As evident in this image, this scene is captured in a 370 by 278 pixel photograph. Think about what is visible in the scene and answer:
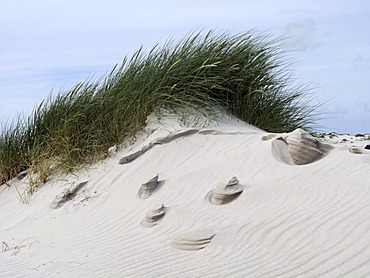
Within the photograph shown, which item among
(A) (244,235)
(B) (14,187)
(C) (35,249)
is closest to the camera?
(A) (244,235)

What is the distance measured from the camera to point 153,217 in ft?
18.5

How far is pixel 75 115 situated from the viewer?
880 centimetres

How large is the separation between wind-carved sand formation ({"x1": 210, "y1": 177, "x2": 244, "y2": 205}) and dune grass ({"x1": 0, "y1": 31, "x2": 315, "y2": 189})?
2.85 m

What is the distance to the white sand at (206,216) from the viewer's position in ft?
14.1

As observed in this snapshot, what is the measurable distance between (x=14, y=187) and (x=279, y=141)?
→ 4881mm

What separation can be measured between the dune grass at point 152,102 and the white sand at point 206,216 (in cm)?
44

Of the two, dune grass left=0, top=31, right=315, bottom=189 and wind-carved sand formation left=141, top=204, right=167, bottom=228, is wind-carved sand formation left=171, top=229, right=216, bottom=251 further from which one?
dune grass left=0, top=31, right=315, bottom=189

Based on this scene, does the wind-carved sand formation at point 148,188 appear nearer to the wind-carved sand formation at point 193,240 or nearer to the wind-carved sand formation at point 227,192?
the wind-carved sand formation at point 227,192

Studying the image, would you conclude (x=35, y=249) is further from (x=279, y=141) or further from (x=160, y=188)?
(x=279, y=141)

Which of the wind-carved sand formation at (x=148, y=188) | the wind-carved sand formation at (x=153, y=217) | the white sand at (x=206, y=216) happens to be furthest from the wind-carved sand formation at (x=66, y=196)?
the wind-carved sand formation at (x=153, y=217)

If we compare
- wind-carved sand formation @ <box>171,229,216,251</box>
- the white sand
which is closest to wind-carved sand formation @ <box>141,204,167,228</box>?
the white sand

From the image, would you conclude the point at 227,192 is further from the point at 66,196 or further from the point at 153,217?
the point at 66,196

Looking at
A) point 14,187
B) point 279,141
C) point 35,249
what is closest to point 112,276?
point 35,249

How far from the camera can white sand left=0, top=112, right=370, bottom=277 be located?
4.29 metres
